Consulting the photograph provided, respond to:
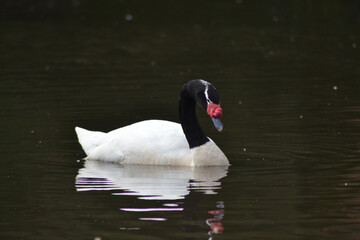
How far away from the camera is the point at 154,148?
1197cm

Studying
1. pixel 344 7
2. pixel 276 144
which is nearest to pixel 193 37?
pixel 344 7

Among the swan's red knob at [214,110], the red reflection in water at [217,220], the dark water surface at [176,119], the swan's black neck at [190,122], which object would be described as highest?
the swan's red knob at [214,110]

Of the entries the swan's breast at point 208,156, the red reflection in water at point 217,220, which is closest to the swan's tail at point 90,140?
the swan's breast at point 208,156

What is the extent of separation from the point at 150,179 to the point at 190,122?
4.16 ft

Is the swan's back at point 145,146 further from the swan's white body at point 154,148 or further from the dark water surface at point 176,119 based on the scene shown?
the dark water surface at point 176,119

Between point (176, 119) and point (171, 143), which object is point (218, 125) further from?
point (176, 119)

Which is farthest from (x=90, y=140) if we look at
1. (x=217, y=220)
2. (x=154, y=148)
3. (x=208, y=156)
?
(x=217, y=220)

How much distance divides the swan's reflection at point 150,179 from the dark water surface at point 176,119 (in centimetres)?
2

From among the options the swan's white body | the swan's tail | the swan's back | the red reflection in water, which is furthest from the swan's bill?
the swan's tail

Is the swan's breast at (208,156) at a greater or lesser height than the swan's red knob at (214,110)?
lesser

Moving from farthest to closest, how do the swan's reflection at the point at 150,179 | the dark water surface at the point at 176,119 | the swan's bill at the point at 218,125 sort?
the swan's bill at the point at 218,125 < the swan's reflection at the point at 150,179 < the dark water surface at the point at 176,119

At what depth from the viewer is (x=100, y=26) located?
1222 inches

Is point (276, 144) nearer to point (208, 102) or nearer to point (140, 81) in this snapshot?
point (208, 102)

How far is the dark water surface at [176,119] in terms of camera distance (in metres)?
8.91
